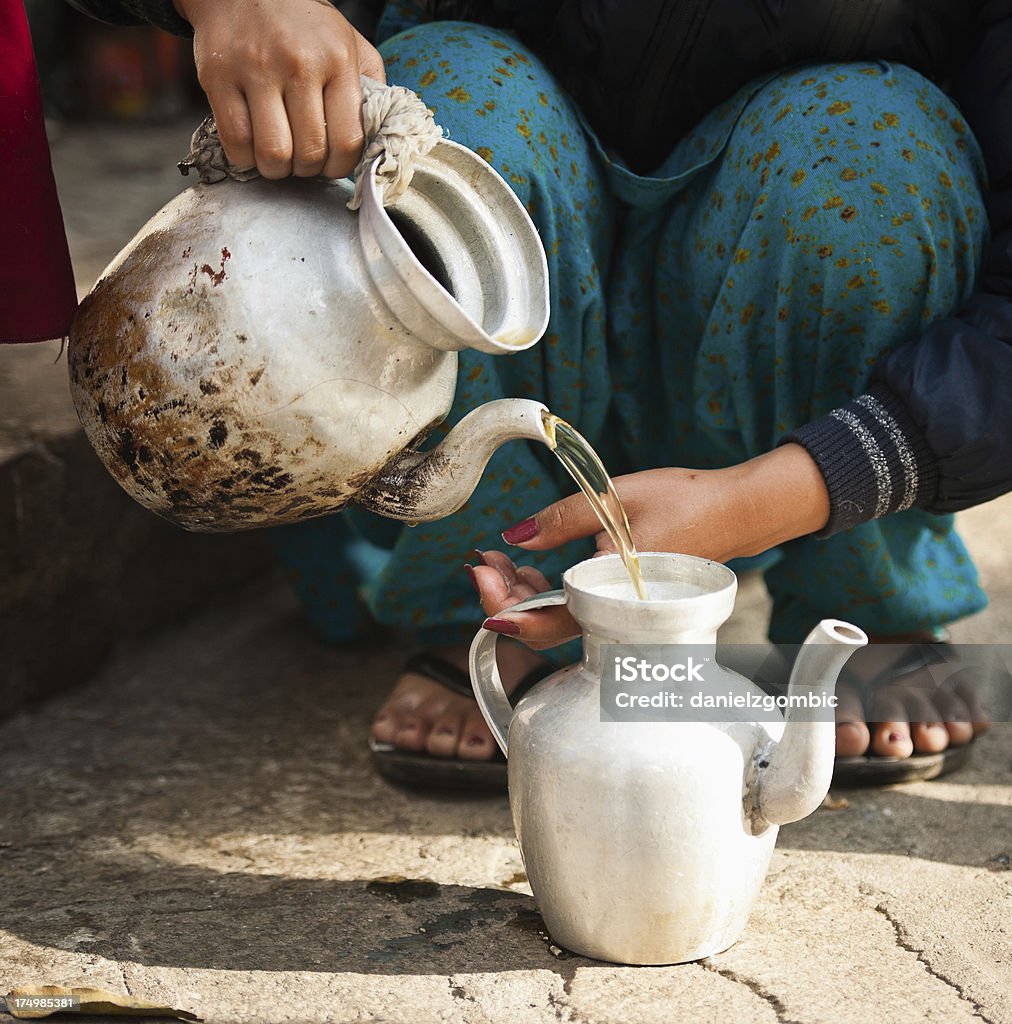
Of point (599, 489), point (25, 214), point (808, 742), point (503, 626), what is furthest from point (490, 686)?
point (25, 214)

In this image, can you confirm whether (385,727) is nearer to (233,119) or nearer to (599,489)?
(599,489)

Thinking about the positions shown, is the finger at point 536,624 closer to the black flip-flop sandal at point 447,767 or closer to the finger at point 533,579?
the finger at point 533,579

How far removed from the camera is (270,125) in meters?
1.12

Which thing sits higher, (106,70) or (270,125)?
(270,125)

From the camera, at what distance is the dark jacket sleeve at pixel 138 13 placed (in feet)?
4.26

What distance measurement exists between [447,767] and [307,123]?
771mm

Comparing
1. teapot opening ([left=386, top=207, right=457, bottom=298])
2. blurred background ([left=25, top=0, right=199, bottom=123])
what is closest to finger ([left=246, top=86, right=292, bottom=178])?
teapot opening ([left=386, top=207, right=457, bottom=298])

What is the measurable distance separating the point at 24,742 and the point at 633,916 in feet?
3.17

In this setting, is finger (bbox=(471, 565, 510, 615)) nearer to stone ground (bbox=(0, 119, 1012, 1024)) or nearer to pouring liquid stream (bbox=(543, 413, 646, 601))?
pouring liquid stream (bbox=(543, 413, 646, 601))

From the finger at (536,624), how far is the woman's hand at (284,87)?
0.44m

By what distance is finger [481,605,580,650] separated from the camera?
1.17 m

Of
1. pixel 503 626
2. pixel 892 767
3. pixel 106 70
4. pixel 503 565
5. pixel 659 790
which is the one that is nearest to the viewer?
pixel 659 790

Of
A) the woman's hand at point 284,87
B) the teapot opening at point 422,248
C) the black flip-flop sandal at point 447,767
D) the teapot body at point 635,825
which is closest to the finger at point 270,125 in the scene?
the woman's hand at point 284,87

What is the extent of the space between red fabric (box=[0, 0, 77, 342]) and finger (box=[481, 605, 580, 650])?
556 mm
